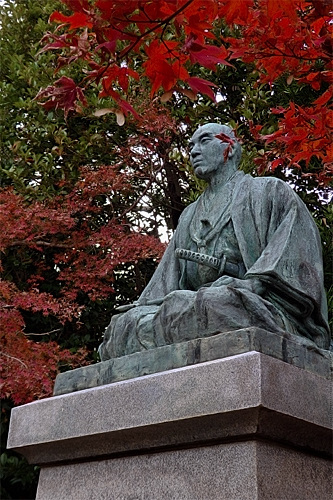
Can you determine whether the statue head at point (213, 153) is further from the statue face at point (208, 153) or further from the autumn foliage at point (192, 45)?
the autumn foliage at point (192, 45)

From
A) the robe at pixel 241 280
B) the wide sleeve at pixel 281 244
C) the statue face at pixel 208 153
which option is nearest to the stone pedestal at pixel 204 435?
the robe at pixel 241 280

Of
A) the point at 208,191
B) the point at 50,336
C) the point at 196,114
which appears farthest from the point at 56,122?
the point at 208,191

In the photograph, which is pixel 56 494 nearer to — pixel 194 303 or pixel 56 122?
pixel 194 303

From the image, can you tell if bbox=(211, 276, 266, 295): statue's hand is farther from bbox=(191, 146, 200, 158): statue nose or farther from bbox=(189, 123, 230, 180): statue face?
bbox=(191, 146, 200, 158): statue nose

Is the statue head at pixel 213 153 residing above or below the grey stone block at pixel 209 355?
above

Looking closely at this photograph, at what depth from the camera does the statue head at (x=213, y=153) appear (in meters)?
4.27

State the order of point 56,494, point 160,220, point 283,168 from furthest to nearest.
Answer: point 160,220 < point 283,168 < point 56,494

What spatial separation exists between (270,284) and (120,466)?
3.90 feet

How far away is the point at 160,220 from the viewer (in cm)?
929

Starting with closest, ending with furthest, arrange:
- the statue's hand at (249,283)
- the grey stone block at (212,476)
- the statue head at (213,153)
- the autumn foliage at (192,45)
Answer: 1. the grey stone block at (212,476)
2. the autumn foliage at (192,45)
3. the statue's hand at (249,283)
4. the statue head at (213,153)

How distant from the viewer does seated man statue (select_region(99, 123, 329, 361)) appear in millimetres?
3297

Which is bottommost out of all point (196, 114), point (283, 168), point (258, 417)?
point (258, 417)

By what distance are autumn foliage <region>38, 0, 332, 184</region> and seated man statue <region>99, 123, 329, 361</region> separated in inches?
24.3

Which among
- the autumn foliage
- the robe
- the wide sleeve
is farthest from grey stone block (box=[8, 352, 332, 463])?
the autumn foliage
